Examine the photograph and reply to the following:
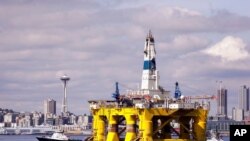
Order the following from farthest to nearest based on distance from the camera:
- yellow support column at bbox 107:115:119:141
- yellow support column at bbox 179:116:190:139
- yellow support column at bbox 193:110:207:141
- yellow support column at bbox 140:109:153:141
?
yellow support column at bbox 107:115:119:141
yellow support column at bbox 179:116:190:139
yellow support column at bbox 193:110:207:141
yellow support column at bbox 140:109:153:141

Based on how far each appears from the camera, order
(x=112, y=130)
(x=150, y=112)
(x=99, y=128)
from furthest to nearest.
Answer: (x=99, y=128) < (x=112, y=130) < (x=150, y=112)

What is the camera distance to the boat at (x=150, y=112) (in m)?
63.2

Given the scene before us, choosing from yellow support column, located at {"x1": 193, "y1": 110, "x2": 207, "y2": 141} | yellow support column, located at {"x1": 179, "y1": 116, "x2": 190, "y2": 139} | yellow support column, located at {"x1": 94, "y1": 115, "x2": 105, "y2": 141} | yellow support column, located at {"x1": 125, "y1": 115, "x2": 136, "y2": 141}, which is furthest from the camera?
yellow support column, located at {"x1": 94, "y1": 115, "x2": 105, "y2": 141}

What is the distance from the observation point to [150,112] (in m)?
62.6

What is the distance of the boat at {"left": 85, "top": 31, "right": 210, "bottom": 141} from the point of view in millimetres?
63219

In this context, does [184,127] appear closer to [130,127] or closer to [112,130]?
[130,127]

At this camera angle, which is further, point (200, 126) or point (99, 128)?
point (99, 128)

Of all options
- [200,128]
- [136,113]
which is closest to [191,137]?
[200,128]

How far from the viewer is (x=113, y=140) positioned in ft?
222

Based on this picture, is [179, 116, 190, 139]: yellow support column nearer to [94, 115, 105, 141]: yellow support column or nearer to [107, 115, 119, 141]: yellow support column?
[107, 115, 119, 141]: yellow support column

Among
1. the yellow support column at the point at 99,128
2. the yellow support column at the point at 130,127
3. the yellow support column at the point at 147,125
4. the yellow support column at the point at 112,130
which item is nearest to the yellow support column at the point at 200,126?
the yellow support column at the point at 147,125

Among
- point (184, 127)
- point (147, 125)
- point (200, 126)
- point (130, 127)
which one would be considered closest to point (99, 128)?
point (130, 127)

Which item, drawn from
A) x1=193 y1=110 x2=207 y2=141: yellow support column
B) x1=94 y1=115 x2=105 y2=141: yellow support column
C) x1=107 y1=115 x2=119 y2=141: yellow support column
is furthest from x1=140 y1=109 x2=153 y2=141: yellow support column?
x1=94 y1=115 x2=105 y2=141: yellow support column

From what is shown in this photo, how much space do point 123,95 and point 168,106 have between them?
20.0 ft
